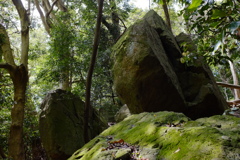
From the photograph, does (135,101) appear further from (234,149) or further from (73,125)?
(234,149)

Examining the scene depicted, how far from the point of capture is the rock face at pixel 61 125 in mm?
6367

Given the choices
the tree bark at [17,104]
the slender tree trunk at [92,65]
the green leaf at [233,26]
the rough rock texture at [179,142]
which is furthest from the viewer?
the tree bark at [17,104]

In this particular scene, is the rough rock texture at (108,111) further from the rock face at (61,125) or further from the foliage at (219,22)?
the foliage at (219,22)

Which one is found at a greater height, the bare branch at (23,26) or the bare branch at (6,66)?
the bare branch at (23,26)

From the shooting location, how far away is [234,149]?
5.62 feet

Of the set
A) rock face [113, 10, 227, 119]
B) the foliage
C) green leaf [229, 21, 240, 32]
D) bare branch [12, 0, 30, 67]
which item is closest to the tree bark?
bare branch [12, 0, 30, 67]

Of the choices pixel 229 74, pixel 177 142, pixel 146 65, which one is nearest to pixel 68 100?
pixel 146 65

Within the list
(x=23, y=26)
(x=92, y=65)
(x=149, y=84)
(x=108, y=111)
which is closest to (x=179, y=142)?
(x=149, y=84)

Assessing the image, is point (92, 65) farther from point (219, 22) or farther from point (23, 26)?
point (219, 22)

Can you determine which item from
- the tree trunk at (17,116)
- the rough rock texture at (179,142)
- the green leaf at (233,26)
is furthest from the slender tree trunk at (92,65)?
the green leaf at (233,26)

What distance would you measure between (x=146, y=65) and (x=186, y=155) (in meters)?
3.40

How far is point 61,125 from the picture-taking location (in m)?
6.66

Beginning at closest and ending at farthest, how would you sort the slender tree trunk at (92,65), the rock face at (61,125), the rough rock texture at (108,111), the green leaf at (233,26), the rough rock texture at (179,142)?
the green leaf at (233,26) → the rough rock texture at (179,142) → the slender tree trunk at (92,65) → the rock face at (61,125) → the rough rock texture at (108,111)

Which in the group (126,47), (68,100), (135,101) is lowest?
(135,101)
